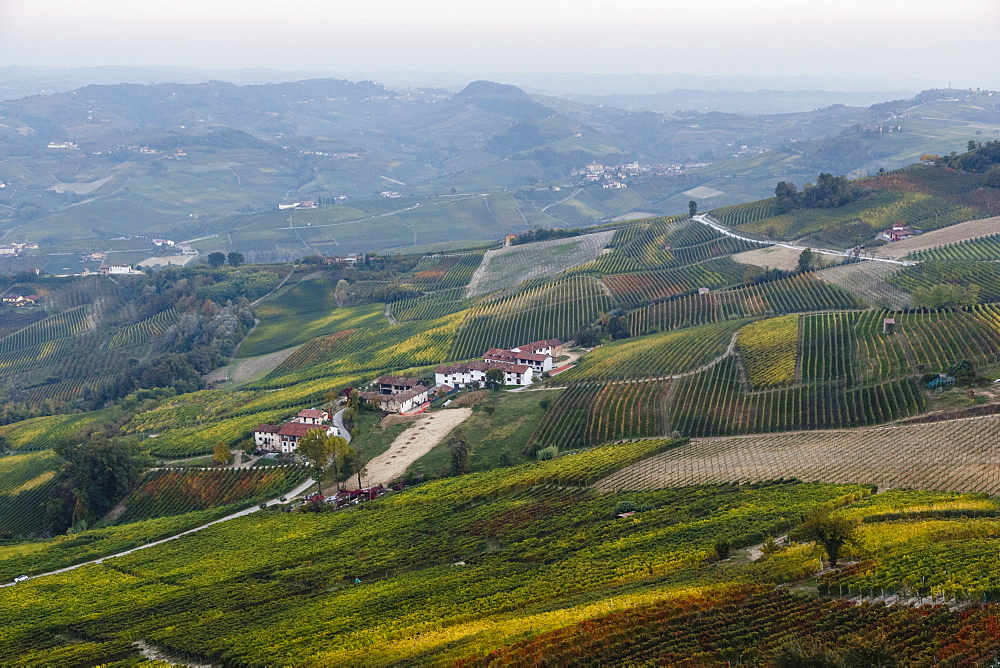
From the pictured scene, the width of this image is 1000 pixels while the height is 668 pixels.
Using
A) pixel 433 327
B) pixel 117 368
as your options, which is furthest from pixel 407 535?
pixel 117 368

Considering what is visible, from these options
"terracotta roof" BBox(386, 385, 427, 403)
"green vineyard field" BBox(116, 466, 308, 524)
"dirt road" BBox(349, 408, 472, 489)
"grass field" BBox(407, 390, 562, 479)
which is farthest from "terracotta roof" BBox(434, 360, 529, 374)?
"green vineyard field" BBox(116, 466, 308, 524)

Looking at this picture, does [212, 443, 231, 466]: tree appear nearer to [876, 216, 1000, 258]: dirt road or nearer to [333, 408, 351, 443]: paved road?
[333, 408, 351, 443]: paved road

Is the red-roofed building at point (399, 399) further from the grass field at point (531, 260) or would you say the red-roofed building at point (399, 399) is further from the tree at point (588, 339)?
the grass field at point (531, 260)

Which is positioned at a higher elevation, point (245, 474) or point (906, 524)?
point (906, 524)

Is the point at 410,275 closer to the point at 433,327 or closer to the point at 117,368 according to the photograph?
the point at 433,327

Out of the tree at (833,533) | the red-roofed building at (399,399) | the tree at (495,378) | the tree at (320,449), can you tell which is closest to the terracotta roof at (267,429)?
the red-roofed building at (399,399)
